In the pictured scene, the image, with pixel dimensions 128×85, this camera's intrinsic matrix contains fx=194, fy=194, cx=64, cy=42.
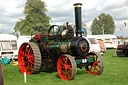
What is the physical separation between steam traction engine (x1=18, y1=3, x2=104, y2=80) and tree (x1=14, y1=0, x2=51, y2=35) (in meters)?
38.5

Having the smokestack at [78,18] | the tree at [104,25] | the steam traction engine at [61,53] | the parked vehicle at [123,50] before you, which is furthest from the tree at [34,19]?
the smokestack at [78,18]

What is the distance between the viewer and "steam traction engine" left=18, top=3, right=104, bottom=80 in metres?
7.52

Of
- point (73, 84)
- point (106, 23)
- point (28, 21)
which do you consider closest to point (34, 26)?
point (28, 21)

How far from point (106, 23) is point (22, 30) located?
2906cm

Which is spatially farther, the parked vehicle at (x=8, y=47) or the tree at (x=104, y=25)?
the tree at (x=104, y=25)

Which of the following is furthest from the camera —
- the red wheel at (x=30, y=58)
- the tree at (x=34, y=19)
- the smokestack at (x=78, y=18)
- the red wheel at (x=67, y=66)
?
the tree at (x=34, y=19)

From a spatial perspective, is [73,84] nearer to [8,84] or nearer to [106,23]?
[8,84]

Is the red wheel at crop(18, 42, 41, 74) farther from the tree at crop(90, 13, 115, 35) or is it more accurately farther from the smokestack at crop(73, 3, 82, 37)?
the tree at crop(90, 13, 115, 35)

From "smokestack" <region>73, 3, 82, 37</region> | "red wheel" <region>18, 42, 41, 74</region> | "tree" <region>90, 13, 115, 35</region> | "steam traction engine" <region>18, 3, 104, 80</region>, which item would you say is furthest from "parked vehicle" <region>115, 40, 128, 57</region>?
"tree" <region>90, 13, 115, 35</region>

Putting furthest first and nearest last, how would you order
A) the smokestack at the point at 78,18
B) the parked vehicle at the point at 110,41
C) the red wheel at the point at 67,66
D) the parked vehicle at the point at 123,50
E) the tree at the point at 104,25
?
the tree at the point at 104,25 → the parked vehicle at the point at 110,41 → the parked vehicle at the point at 123,50 → the smokestack at the point at 78,18 → the red wheel at the point at 67,66

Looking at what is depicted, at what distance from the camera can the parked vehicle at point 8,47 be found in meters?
14.0

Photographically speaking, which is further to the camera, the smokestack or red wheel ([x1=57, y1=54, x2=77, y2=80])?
the smokestack

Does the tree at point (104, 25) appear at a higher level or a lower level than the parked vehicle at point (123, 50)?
higher

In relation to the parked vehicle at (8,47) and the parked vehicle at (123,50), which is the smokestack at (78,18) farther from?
the parked vehicle at (123,50)
